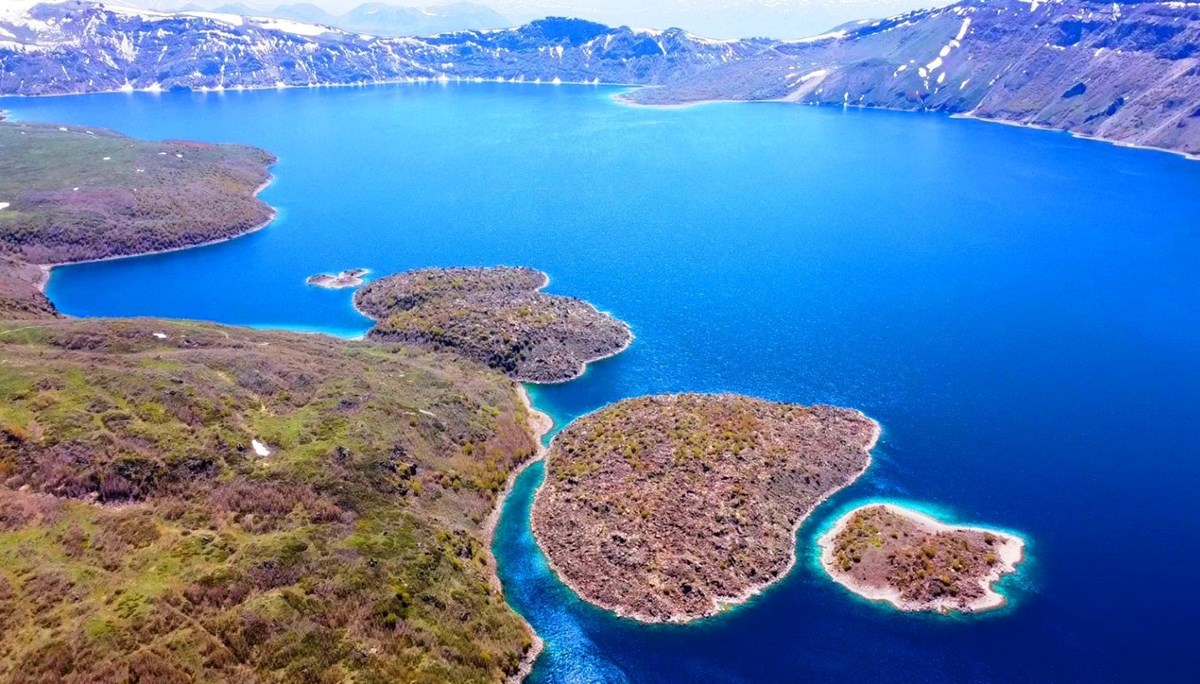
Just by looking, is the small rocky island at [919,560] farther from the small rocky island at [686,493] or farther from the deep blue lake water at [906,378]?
the small rocky island at [686,493]

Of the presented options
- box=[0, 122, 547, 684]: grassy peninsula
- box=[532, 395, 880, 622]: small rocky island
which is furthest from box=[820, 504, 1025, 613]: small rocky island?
box=[0, 122, 547, 684]: grassy peninsula

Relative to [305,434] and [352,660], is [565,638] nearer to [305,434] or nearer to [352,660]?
[352,660]

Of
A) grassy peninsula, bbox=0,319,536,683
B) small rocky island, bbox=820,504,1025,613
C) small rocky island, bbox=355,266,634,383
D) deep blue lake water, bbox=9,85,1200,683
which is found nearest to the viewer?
grassy peninsula, bbox=0,319,536,683

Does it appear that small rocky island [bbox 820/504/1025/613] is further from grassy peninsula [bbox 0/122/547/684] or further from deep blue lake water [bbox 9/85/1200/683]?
grassy peninsula [bbox 0/122/547/684]

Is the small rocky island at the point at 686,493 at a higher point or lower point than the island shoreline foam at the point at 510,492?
higher

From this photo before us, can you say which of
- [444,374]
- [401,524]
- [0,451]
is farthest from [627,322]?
[0,451]

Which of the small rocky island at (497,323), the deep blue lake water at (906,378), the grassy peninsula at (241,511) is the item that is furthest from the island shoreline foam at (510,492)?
the small rocky island at (497,323)
